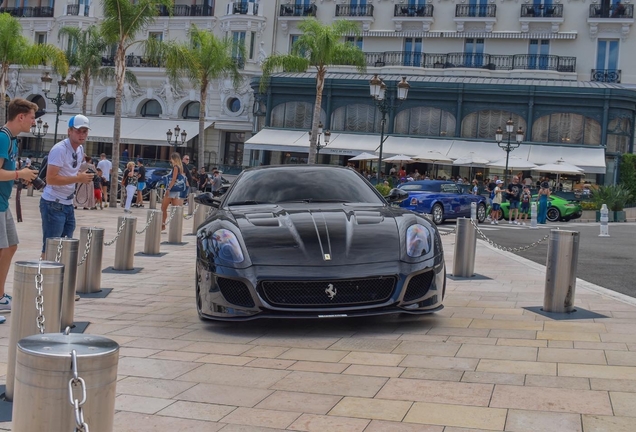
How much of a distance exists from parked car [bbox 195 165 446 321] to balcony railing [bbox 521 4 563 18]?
42.4 metres

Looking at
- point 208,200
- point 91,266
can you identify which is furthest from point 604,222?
point 91,266

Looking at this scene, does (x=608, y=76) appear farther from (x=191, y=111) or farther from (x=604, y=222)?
(x=604, y=222)

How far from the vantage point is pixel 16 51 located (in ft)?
136

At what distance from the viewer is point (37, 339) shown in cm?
297

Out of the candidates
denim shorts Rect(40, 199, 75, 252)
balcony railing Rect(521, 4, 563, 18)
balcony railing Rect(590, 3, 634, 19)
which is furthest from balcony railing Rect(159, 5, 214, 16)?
denim shorts Rect(40, 199, 75, 252)

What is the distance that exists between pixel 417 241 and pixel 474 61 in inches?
1660

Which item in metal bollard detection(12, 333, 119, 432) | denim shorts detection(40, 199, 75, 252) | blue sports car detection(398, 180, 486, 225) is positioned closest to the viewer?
metal bollard detection(12, 333, 119, 432)

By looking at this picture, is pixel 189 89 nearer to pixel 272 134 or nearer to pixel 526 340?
pixel 272 134

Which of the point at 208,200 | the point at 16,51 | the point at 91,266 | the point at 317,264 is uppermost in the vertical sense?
the point at 16,51

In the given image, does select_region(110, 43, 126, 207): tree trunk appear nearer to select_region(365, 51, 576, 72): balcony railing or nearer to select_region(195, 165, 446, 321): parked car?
select_region(195, 165, 446, 321): parked car

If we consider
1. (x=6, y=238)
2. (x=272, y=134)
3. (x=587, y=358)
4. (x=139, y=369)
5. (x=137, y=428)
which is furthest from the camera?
(x=272, y=134)

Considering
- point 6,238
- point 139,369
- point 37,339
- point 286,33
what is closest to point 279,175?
point 6,238

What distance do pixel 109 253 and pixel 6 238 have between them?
6119 mm

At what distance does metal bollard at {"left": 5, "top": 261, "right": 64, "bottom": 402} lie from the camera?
14.2 feet
